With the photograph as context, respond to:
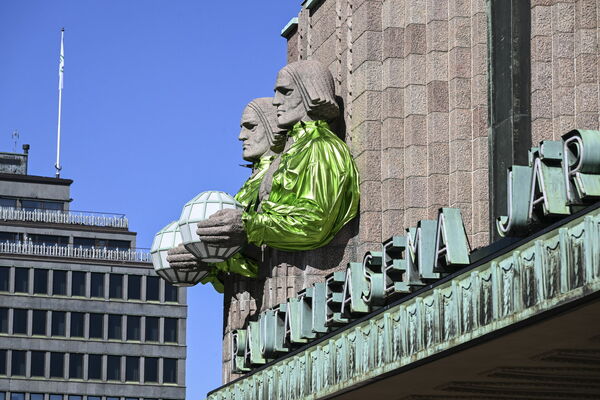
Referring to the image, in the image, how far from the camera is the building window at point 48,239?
447 ft

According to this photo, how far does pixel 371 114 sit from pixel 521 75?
564 cm

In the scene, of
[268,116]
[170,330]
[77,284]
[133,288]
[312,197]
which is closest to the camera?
[312,197]

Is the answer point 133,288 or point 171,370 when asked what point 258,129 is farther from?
point 133,288

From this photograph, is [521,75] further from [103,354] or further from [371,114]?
[103,354]

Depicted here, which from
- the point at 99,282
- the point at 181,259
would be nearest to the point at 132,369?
the point at 99,282

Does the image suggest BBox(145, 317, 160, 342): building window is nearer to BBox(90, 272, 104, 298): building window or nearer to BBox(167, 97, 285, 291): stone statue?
BBox(90, 272, 104, 298): building window

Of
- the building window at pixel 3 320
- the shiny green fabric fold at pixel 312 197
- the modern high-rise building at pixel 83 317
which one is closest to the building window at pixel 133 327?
the modern high-rise building at pixel 83 317

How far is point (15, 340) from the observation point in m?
130

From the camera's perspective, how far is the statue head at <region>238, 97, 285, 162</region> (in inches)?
1615

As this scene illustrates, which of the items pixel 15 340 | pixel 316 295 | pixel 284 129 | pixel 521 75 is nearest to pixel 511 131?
pixel 521 75

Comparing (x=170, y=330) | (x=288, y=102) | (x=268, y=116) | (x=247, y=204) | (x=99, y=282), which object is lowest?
(x=247, y=204)

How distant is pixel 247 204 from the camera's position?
40062 millimetres

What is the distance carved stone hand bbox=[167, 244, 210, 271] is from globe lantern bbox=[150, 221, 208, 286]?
6.0 inches

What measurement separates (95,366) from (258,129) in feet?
305
